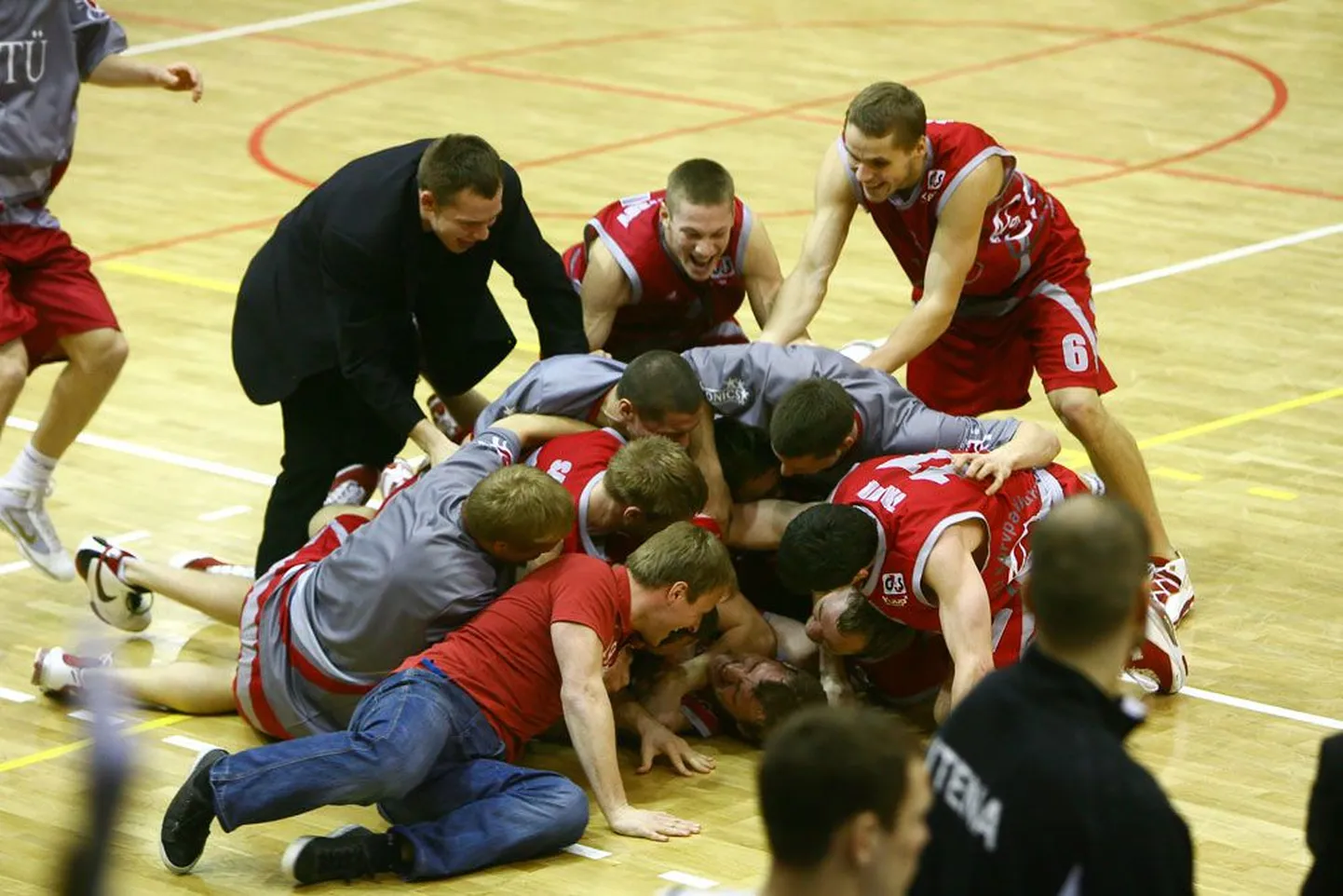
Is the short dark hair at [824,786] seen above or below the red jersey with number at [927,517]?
above

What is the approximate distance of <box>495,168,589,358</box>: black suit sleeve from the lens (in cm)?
679

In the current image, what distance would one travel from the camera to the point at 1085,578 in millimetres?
2857

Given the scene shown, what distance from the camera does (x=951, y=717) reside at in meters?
2.94

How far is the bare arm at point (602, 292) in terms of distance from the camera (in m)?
7.12

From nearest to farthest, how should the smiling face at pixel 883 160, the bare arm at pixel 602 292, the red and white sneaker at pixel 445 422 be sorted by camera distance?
the smiling face at pixel 883 160, the bare arm at pixel 602 292, the red and white sneaker at pixel 445 422

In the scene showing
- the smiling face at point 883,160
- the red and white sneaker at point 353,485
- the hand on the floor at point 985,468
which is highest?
the smiling face at point 883,160

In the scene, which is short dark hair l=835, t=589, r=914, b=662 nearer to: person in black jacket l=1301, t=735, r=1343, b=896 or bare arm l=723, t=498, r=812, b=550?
bare arm l=723, t=498, r=812, b=550

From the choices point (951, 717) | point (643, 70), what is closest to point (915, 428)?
point (951, 717)

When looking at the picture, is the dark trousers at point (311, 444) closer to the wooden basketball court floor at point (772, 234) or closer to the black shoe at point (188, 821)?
the wooden basketball court floor at point (772, 234)

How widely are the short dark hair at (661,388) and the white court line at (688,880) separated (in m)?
1.43

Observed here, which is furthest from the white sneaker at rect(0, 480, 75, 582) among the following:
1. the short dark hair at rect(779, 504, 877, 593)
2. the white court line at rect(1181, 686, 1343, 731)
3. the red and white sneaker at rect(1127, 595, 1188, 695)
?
the white court line at rect(1181, 686, 1343, 731)

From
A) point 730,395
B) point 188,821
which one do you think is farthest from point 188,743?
point 730,395

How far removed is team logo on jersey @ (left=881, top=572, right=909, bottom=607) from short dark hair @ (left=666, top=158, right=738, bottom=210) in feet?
5.26

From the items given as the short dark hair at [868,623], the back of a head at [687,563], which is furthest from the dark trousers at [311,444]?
the short dark hair at [868,623]
